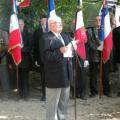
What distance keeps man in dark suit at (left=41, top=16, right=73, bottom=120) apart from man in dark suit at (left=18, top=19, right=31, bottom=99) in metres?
2.96

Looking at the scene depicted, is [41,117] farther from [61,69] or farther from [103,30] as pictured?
[103,30]

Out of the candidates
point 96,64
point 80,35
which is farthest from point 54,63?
point 96,64

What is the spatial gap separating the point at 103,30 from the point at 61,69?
3.50 m

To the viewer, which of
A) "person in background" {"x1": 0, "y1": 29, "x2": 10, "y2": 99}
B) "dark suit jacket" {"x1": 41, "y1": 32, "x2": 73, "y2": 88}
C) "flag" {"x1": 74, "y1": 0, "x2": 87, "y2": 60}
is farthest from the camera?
"person in background" {"x1": 0, "y1": 29, "x2": 10, "y2": 99}

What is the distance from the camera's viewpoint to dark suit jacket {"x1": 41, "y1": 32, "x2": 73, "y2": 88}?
21.4 ft

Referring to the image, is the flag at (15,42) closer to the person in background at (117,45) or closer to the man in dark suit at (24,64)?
the man in dark suit at (24,64)

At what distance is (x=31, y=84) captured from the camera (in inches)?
453

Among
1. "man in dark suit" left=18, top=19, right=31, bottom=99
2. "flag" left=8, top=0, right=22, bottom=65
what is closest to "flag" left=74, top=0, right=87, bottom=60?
"man in dark suit" left=18, top=19, right=31, bottom=99

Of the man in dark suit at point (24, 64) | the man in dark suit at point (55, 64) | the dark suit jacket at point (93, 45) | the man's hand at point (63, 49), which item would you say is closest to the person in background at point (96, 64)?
the dark suit jacket at point (93, 45)

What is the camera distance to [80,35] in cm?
893

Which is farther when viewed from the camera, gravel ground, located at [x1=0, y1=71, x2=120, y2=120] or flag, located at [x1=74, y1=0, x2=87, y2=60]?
flag, located at [x1=74, y1=0, x2=87, y2=60]

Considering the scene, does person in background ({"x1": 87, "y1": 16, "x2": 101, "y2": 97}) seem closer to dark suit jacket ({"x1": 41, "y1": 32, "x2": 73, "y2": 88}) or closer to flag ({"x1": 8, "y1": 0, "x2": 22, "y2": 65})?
flag ({"x1": 8, "y1": 0, "x2": 22, "y2": 65})

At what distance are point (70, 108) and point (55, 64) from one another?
2.57 metres

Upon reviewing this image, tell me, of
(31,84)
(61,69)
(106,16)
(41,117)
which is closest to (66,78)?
(61,69)
